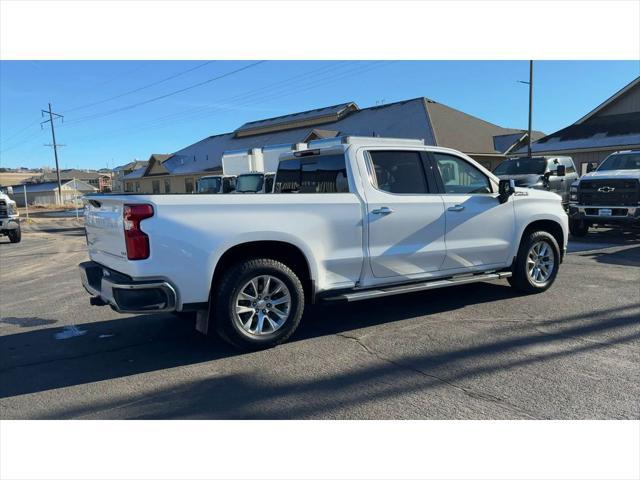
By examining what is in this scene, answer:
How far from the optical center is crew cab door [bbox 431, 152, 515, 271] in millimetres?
5859

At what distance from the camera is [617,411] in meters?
3.46

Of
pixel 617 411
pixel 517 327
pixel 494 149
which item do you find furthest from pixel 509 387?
pixel 494 149

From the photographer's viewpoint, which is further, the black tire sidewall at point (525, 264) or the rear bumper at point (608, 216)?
the rear bumper at point (608, 216)

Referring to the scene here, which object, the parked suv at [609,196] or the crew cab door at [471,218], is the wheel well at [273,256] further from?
the parked suv at [609,196]

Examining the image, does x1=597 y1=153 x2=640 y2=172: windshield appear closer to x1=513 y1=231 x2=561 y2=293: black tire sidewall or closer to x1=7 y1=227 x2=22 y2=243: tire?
x1=513 y1=231 x2=561 y2=293: black tire sidewall

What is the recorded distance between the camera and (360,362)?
14.7ft

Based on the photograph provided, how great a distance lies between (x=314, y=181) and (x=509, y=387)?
3.10 m

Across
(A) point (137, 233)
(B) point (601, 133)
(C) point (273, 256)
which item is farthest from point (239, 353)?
(B) point (601, 133)

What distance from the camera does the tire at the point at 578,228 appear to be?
12.7 metres

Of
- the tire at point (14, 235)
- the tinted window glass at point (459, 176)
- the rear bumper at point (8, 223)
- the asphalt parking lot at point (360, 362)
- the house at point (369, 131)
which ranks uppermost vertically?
the house at point (369, 131)

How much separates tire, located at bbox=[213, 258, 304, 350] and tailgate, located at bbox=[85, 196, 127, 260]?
936mm

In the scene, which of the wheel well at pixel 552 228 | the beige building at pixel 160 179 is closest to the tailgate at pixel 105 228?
the wheel well at pixel 552 228

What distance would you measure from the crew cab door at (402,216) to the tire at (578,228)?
8.54m

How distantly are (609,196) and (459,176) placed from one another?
7.51m
